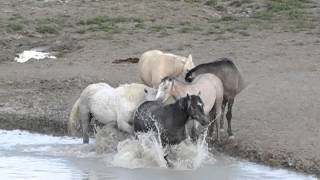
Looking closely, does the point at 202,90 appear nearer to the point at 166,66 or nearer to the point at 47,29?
the point at 166,66

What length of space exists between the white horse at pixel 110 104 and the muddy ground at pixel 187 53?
1103 mm

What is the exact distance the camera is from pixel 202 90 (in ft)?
32.1

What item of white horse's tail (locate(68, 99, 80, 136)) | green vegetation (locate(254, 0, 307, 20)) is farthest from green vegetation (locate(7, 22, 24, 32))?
white horse's tail (locate(68, 99, 80, 136))

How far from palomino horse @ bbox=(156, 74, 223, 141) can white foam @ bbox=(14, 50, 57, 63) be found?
24.9 feet

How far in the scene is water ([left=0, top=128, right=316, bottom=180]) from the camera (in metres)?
8.91

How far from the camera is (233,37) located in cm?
1903

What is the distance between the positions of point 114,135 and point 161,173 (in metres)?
1.23

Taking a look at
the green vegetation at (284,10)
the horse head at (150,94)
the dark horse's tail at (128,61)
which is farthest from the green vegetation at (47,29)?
the horse head at (150,94)

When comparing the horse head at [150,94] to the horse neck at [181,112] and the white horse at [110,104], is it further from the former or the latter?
the horse neck at [181,112]

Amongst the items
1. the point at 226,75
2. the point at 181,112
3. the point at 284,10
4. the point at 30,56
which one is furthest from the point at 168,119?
the point at 284,10

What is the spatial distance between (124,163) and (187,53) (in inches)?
316

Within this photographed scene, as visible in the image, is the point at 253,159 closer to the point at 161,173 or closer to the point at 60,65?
the point at 161,173

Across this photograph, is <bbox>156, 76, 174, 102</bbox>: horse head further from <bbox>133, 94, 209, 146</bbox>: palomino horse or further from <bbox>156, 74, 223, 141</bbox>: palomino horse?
<bbox>133, 94, 209, 146</bbox>: palomino horse

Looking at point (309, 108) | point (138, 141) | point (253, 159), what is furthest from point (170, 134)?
point (309, 108)
